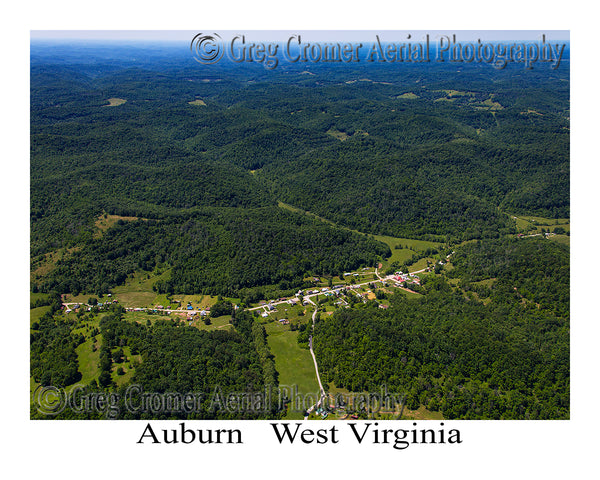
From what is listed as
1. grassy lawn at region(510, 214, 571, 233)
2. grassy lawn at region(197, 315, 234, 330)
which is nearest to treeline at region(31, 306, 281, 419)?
grassy lawn at region(197, 315, 234, 330)

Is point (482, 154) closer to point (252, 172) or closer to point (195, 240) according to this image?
point (252, 172)

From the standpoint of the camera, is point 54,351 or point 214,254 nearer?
point 54,351

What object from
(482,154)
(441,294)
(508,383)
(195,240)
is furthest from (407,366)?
(482,154)

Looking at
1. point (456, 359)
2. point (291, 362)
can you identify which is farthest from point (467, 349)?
point (291, 362)

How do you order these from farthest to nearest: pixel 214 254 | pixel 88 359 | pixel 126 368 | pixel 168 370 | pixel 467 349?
pixel 214 254
pixel 88 359
pixel 467 349
pixel 126 368
pixel 168 370

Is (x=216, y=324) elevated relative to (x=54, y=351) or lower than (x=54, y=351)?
elevated

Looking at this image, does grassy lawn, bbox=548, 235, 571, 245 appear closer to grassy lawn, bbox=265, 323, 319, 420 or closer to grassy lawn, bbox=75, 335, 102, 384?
grassy lawn, bbox=265, 323, 319, 420

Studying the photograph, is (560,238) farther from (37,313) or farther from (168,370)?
(37,313)

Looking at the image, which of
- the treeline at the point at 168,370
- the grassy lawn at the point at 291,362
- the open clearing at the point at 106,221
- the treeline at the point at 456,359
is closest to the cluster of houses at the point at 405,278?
the treeline at the point at 456,359

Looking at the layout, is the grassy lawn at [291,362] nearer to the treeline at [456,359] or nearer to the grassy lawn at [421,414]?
the treeline at [456,359]
